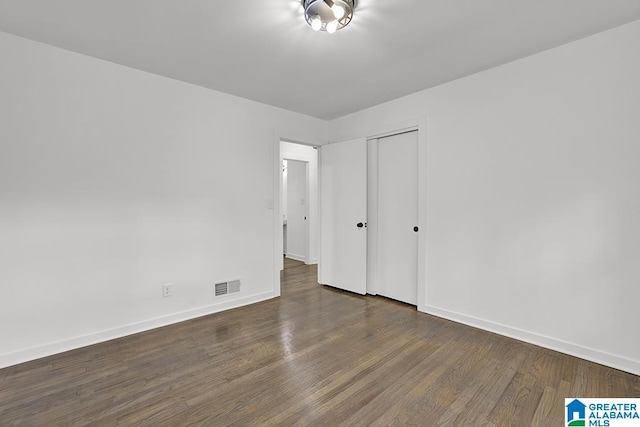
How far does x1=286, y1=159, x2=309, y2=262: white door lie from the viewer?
6.06m

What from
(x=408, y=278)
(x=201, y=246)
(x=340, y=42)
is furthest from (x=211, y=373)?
(x=340, y=42)

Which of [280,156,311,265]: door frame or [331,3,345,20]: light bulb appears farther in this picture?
[280,156,311,265]: door frame

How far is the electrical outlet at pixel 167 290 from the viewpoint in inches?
115

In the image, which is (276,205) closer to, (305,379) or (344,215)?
(344,215)

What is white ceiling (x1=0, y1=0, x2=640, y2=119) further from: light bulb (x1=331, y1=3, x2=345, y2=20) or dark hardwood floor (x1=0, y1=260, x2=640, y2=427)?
dark hardwood floor (x1=0, y1=260, x2=640, y2=427)

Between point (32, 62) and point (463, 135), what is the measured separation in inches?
151

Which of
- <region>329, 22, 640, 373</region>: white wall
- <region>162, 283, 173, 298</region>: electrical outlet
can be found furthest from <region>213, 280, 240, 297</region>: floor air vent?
<region>329, 22, 640, 373</region>: white wall

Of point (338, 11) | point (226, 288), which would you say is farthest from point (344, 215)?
point (338, 11)

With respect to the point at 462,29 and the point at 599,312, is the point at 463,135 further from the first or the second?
the point at 599,312

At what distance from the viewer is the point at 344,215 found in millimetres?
4098

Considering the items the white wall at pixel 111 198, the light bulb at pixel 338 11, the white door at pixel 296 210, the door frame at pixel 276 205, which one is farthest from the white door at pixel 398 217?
the white door at pixel 296 210

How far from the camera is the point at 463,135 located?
9.63ft

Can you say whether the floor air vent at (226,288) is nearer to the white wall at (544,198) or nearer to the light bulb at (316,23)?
the white wall at (544,198)

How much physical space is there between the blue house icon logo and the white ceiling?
2.52 metres
